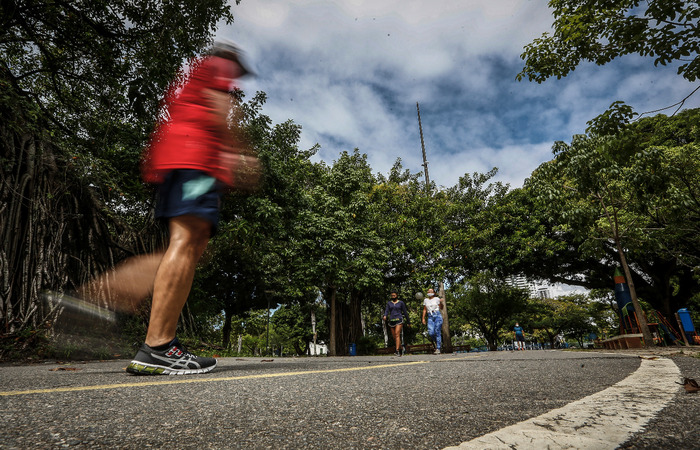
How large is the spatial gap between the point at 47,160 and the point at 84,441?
692 centimetres

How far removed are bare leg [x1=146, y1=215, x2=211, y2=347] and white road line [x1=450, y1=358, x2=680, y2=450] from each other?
2.22 meters

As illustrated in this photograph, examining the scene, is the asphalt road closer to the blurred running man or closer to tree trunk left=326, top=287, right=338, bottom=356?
the blurred running man

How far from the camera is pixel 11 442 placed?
961 millimetres

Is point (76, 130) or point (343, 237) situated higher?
point (343, 237)

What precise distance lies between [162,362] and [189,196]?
1.16 m

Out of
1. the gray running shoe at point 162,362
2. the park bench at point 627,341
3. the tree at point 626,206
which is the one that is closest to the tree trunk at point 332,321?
the tree at point 626,206

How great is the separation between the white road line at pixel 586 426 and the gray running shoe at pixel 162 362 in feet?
7.55

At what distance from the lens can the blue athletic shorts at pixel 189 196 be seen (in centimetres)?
262

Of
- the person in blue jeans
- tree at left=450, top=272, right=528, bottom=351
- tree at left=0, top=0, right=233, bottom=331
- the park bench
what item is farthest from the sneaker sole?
tree at left=450, top=272, right=528, bottom=351

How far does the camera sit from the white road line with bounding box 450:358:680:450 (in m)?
0.89

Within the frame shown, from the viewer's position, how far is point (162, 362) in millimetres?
2566

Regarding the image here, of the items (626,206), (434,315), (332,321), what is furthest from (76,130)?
(626,206)

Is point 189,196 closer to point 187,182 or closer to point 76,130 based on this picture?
point 187,182

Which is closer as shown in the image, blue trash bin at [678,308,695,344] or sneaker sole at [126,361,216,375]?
sneaker sole at [126,361,216,375]
